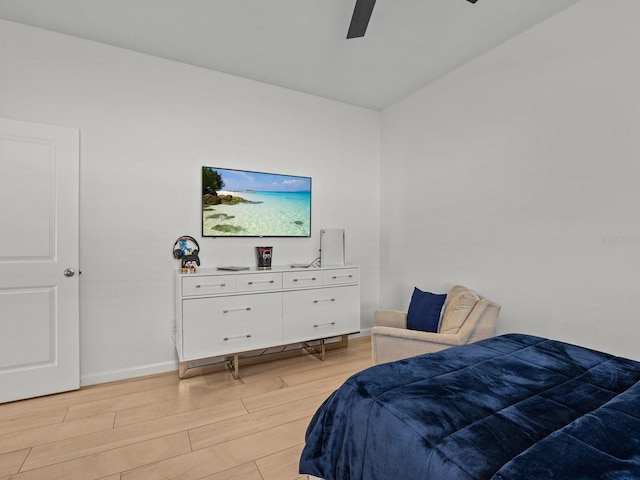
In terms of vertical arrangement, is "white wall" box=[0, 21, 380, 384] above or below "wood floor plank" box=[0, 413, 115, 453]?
above

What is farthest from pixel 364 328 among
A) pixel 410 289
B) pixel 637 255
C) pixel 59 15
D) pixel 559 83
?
pixel 59 15

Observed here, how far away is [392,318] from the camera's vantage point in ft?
10.2

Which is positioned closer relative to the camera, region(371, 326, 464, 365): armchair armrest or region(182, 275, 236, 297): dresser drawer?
region(371, 326, 464, 365): armchair armrest

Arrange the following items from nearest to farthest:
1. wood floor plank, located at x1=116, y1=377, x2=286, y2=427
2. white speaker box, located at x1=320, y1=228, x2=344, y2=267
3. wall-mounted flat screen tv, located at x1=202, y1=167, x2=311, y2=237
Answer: wood floor plank, located at x1=116, y1=377, x2=286, y2=427
wall-mounted flat screen tv, located at x1=202, y1=167, x2=311, y2=237
white speaker box, located at x1=320, y1=228, x2=344, y2=267

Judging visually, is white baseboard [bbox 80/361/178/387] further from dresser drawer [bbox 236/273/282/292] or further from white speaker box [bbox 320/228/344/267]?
white speaker box [bbox 320/228/344/267]

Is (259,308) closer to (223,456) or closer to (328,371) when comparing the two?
(328,371)

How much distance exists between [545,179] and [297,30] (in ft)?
7.22

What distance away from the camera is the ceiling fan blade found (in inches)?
75.2

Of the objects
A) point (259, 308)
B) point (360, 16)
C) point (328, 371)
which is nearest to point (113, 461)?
point (259, 308)

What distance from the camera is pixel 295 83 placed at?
348 centimetres

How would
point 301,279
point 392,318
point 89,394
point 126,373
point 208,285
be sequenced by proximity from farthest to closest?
point 301,279 < point 392,318 < point 126,373 < point 208,285 < point 89,394

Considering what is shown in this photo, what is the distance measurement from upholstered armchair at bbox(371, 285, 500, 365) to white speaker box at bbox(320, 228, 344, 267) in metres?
1.20

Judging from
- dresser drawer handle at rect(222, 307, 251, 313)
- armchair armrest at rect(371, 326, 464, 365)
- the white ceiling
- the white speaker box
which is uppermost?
the white ceiling

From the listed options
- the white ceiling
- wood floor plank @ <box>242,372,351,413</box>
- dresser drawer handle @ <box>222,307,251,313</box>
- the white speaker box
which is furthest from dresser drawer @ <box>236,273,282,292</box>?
the white ceiling
